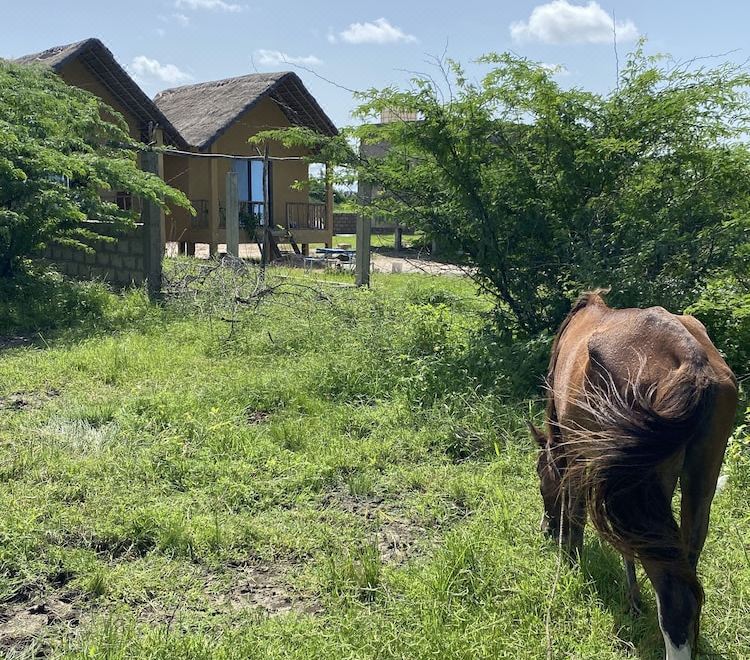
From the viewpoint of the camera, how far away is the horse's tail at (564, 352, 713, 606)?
2.05 metres

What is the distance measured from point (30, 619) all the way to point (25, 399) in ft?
10.2

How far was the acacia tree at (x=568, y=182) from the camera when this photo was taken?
5320 mm

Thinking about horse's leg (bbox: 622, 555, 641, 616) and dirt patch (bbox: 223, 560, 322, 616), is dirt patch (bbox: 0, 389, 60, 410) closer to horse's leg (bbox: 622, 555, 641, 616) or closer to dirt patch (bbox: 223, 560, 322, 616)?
dirt patch (bbox: 223, 560, 322, 616)

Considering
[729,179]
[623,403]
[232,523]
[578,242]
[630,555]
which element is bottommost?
[232,523]

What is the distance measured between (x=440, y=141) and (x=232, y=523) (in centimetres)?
377

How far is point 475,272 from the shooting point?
652 centimetres

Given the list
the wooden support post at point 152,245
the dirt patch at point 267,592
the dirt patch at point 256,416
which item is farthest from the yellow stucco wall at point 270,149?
the dirt patch at point 267,592

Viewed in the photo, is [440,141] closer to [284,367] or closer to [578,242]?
[578,242]

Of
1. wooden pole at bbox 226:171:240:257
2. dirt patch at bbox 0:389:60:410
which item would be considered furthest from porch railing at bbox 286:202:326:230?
dirt patch at bbox 0:389:60:410

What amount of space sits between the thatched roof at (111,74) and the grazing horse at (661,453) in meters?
16.5

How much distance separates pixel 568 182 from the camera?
571cm

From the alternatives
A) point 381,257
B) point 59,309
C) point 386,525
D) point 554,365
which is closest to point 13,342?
point 59,309

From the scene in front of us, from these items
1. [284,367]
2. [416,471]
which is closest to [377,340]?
[284,367]

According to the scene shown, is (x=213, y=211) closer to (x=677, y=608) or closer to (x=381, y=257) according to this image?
(x=381, y=257)
